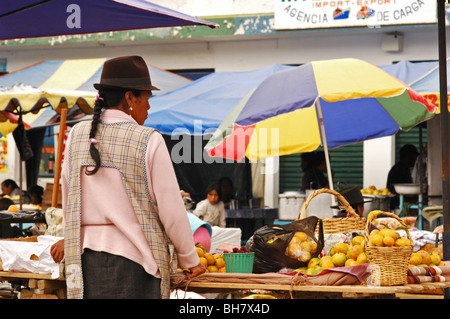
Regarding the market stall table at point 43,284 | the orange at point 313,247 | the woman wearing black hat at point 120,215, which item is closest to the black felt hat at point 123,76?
the woman wearing black hat at point 120,215

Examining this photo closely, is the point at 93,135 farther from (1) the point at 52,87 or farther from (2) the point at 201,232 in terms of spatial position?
(1) the point at 52,87

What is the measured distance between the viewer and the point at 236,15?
50.5ft

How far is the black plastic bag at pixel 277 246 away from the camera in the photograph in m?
4.74

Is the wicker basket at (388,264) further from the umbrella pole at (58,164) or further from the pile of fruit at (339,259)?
the umbrella pole at (58,164)

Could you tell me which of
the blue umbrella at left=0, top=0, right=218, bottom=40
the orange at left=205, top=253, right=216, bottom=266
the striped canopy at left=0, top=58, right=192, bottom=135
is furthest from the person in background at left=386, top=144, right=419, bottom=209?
the blue umbrella at left=0, top=0, right=218, bottom=40

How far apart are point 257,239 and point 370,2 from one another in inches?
407

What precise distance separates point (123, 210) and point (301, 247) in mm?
1704

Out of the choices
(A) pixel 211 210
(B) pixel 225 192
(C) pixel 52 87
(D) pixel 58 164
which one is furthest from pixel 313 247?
(C) pixel 52 87

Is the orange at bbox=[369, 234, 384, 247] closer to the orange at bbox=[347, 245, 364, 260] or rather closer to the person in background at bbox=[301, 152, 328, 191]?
the orange at bbox=[347, 245, 364, 260]

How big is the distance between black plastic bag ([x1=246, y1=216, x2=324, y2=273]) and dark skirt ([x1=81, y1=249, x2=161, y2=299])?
1.46 metres

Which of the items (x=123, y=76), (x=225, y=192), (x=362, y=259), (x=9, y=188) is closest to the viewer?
(x=123, y=76)

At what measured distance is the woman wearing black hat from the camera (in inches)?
135

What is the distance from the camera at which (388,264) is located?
420 cm

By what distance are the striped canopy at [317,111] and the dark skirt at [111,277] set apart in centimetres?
445
